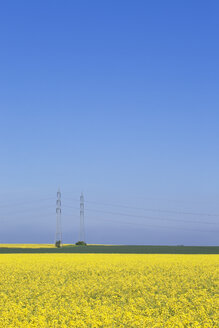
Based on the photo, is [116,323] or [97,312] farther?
[97,312]

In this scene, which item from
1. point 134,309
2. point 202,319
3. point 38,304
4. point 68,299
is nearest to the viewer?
point 202,319

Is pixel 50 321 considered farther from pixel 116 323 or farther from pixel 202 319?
pixel 202 319

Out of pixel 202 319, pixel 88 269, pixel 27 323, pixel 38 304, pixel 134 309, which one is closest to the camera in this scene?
pixel 27 323

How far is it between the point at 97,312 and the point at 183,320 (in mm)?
3418

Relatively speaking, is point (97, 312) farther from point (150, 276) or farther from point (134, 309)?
point (150, 276)

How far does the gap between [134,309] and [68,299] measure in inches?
170

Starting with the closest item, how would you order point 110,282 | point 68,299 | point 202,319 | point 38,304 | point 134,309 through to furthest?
point 202,319 → point 134,309 → point 38,304 → point 68,299 → point 110,282

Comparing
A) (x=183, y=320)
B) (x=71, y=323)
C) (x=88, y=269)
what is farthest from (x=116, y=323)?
(x=88, y=269)

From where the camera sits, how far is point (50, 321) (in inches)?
564

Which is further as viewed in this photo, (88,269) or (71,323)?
(88,269)

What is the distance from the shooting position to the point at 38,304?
17.8 meters

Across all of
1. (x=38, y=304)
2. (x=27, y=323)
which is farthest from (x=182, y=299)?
(x=27, y=323)

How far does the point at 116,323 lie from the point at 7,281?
1371 centimetres

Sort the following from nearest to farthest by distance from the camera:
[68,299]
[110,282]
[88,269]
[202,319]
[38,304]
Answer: [202,319]
[38,304]
[68,299]
[110,282]
[88,269]
